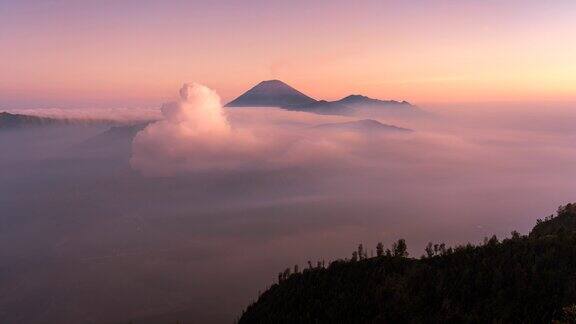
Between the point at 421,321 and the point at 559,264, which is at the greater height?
the point at 559,264

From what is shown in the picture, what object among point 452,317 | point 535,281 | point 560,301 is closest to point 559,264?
point 535,281

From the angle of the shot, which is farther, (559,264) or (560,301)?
(559,264)

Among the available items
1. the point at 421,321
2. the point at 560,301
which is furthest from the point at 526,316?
the point at 421,321

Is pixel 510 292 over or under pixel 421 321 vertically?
over

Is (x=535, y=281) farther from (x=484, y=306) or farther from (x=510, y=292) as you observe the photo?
(x=484, y=306)

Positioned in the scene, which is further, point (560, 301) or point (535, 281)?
point (535, 281)

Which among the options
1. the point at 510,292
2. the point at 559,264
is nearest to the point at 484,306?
the point at 510,292

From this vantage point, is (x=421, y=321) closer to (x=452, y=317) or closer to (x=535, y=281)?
(x=452, y=317)
